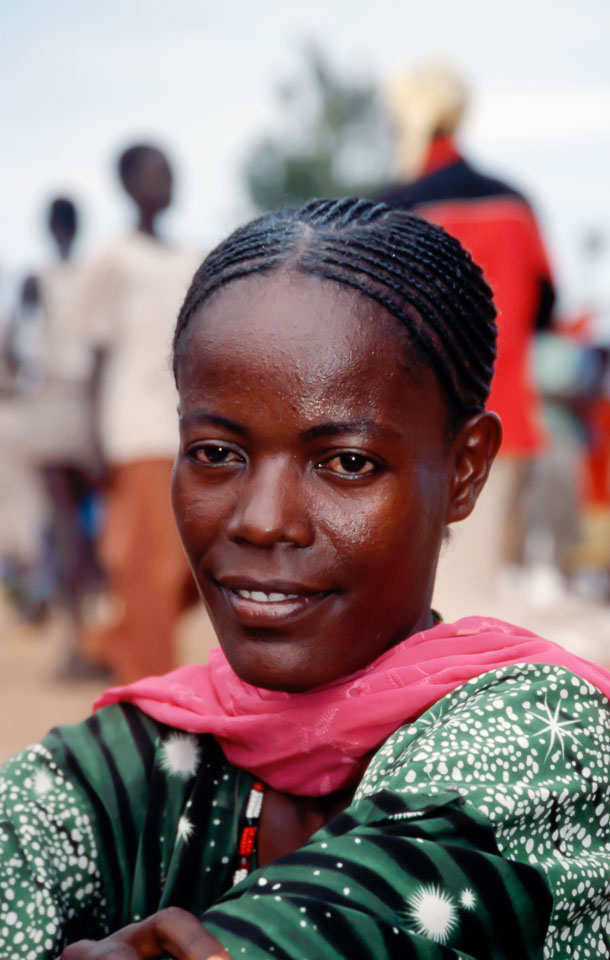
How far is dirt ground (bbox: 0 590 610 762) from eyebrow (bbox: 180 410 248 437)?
9.43 ft

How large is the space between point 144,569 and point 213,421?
128 inches

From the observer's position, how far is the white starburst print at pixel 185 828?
4.46 feet

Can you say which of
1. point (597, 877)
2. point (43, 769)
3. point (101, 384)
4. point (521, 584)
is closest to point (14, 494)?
point (101, 384)

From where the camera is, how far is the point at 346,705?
129 centimetres

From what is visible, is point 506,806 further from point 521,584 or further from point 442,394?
point 521,584

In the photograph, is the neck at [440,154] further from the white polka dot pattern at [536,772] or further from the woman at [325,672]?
the white polka dot pattern at [536,772]

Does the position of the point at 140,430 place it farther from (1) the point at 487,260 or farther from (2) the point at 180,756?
(2) the point at 180,756

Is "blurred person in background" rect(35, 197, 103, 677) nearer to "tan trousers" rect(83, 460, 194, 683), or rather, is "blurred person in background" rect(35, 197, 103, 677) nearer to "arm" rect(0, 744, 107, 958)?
"tan trousers" rect(83, 460, 194, 683)

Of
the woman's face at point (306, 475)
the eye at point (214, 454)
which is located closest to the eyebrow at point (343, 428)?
the woman's face at point (306, 475)

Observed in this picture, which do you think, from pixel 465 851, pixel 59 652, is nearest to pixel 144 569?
pixel 59 652

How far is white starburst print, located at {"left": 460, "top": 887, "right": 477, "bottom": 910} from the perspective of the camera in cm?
98

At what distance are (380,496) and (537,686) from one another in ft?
0.88

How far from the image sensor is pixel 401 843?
3.22 feet

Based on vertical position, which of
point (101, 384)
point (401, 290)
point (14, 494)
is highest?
point (401, 290)
